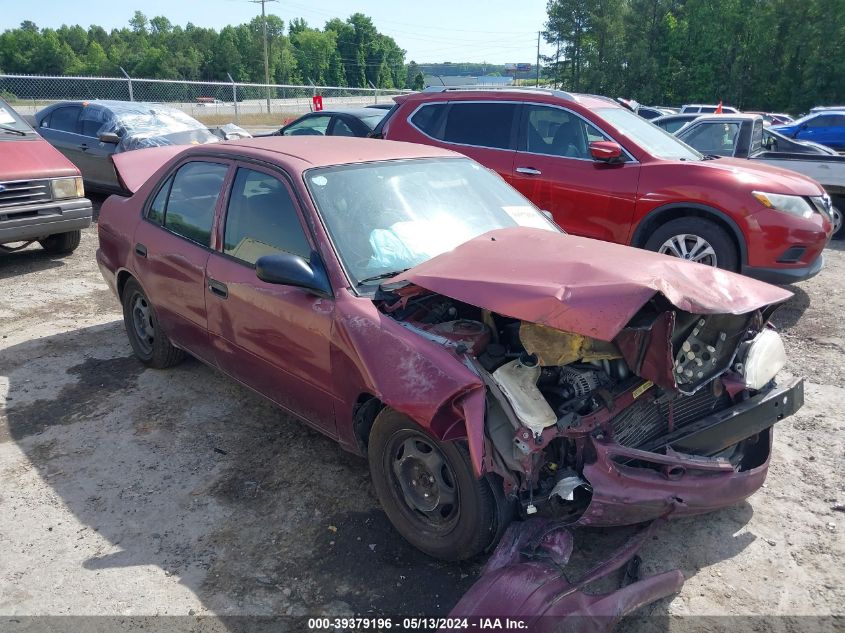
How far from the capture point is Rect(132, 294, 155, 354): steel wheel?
4.75 m

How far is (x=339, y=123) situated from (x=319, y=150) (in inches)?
252

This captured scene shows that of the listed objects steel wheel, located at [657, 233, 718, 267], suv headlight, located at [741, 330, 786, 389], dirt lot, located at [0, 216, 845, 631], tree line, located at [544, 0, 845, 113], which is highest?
tree line, located at [544, 0, 845, 113]

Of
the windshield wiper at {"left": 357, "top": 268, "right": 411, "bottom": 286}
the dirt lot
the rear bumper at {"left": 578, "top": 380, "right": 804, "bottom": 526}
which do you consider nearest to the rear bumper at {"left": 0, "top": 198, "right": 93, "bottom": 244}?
the dirt lot

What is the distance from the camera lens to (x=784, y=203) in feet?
18.9

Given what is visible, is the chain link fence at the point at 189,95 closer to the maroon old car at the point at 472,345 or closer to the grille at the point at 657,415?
the maroon old car at the point at 472,345

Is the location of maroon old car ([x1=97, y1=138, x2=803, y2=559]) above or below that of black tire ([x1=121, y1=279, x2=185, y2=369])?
above

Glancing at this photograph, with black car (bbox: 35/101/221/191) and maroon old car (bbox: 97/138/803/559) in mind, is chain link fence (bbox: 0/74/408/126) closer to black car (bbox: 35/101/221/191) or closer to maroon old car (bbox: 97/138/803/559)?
black car (bbox: 35/101/221/191)

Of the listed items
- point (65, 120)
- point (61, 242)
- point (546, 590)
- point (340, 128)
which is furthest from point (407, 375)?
point (65, 120)

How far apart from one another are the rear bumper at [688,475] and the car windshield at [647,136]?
396 centimetres

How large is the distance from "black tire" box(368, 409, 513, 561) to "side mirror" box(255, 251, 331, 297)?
686 millimetres

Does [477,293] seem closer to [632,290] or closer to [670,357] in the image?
[632,290]

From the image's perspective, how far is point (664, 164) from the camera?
239 inches

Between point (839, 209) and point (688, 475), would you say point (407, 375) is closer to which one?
point (688, 475)

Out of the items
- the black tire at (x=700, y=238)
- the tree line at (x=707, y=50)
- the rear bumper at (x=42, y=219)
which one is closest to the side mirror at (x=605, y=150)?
the black tire at (x=700, y=238)
